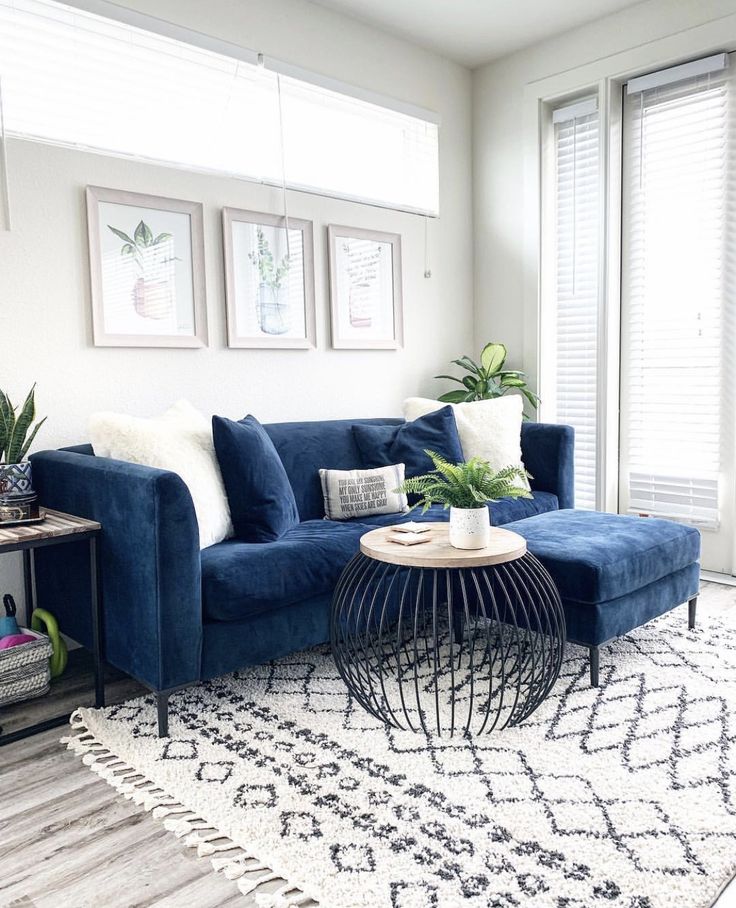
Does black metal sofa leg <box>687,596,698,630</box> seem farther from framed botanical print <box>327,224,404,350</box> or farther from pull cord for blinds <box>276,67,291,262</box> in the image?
pull cord for blinds <box>276,67,291,262</box>

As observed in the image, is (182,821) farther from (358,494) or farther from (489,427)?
(489,427)

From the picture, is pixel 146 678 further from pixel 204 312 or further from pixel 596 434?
pixel 596 434

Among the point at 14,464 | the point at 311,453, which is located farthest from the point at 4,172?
the point at 311,453

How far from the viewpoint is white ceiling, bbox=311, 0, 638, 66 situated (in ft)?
12.2

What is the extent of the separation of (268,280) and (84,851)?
2.48 metres

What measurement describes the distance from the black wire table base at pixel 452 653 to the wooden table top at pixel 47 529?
0.78 m

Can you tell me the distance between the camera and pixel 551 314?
4324 mm

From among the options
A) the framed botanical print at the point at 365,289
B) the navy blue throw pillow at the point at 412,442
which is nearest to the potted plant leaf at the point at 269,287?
the framed botanical print at the point at 365,289

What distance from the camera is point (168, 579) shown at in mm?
2152

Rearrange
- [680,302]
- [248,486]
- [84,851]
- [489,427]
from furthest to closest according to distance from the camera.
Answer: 1. [680,302]
2. [489,427]
3. [248,486]
4. [84,851]

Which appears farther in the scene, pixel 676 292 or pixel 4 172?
pixel 676 292

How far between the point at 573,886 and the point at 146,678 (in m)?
1.28

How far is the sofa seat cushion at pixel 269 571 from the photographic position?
7.48ft

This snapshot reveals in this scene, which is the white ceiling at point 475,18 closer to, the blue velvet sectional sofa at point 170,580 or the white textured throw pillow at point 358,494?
the white textured throw pillow at point 358,494
